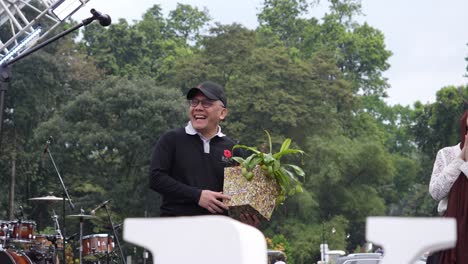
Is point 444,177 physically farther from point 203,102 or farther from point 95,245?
point 95,245

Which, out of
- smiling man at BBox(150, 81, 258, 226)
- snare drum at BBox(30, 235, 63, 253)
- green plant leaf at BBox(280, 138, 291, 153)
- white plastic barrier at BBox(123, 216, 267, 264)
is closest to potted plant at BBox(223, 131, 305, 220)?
green plant leaf at BBox(280, 138, 291, 153)

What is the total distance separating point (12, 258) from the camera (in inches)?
699

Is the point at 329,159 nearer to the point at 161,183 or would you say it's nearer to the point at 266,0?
the point at 266,0

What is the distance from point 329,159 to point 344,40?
22569 mm

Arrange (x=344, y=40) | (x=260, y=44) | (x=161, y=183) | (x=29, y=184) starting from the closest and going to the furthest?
(x=161, y=183)
(x=29, y=184)
(x=260, y=44)
(x=344, y=40)

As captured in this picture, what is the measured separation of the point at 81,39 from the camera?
80688 mm

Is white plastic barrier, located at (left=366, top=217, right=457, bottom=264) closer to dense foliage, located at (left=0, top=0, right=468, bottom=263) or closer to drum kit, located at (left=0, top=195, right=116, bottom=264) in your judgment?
drum kit, located at (left=0, top=195, right=116, bottom=264)

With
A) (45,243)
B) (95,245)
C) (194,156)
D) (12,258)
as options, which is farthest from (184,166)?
(95,245)

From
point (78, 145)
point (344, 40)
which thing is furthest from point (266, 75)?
point (344, 40)

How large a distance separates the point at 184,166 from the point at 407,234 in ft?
12.7

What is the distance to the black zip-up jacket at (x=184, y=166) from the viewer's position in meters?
6.62

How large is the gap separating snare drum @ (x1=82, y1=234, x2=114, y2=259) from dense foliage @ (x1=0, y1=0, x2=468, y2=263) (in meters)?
28.8

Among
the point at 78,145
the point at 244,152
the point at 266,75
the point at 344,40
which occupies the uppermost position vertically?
the point at 344,40

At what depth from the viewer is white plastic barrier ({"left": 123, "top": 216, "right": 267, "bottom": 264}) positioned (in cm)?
289
